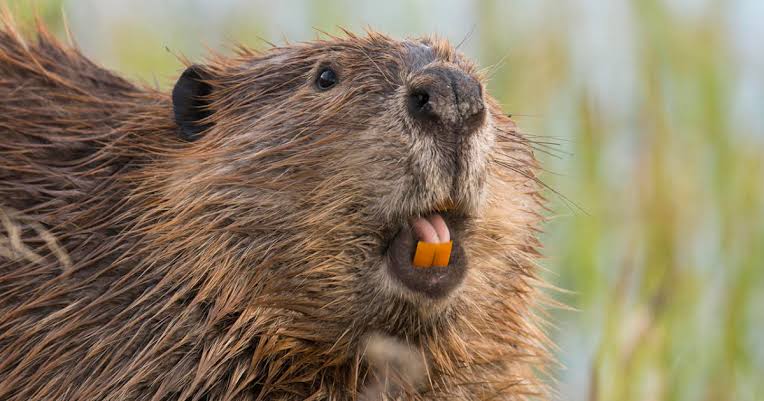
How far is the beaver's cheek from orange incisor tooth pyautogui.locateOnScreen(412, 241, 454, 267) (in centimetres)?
1

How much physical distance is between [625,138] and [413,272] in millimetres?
2530

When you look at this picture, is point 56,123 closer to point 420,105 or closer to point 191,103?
point 191,103

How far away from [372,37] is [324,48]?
140 mm

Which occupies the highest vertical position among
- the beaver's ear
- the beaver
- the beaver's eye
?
the beaver's eye

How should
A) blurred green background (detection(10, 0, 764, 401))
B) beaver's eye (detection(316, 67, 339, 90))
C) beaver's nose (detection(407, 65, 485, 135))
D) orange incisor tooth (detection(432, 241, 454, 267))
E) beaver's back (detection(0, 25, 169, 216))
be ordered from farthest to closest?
blurred green background (detection(10, 0, 764, 401)) → beaver's back (detection(0, 25, 169, 216)) → beaver's eye (detection(316, 67, 339, 90)) → orange incisor tooth (detection(432, 241, 454, 267)) → beaver's nose (detection(407, 65, 485, 135))

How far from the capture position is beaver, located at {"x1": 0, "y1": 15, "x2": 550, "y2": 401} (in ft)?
10.1

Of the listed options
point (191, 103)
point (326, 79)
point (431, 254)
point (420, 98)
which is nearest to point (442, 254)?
point (431, 254)

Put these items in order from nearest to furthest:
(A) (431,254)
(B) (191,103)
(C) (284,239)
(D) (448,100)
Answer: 1. (D) (448,100)
2. (A) (431,254)
3. (C) (284,239)
4. (B) (191,103)

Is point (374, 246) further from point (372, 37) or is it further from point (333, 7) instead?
point (333, 7)

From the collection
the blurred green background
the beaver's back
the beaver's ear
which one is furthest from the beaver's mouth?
the beaver's back

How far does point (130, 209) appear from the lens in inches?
134

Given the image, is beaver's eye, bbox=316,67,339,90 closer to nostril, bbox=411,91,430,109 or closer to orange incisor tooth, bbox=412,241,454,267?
nostril, bbox=411,91,430,109

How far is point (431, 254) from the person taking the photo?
3062 mm

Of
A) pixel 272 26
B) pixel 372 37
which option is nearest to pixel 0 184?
pixel 372 37
